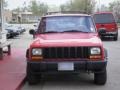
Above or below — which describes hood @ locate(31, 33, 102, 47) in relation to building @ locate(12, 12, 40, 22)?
above

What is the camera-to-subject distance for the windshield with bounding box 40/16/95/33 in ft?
37.8

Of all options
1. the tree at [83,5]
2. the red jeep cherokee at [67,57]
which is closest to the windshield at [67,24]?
the red jeep cherokee at [67,57]

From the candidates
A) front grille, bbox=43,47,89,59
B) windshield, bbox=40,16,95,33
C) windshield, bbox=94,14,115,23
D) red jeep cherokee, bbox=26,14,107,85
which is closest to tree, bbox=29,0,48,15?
windshield, bbox=94,14,115,23

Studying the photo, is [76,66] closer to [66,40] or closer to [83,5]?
[66,40]

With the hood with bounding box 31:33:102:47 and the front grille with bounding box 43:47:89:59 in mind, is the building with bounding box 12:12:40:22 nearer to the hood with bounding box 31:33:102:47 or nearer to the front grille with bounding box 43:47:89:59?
the hood with bounding box 31:33:102:47

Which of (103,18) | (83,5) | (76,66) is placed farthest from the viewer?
(83,5)

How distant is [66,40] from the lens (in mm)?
10281

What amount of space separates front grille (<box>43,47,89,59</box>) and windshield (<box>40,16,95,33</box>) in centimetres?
155

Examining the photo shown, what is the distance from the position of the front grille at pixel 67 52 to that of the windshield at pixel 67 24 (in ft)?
5.08

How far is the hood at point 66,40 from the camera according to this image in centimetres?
997

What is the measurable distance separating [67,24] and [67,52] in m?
1.87

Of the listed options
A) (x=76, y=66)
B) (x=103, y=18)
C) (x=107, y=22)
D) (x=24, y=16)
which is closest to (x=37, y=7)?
(x=24, y=16)

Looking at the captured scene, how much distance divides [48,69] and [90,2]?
75346 millimetres

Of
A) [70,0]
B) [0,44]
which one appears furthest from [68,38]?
[70,0]
